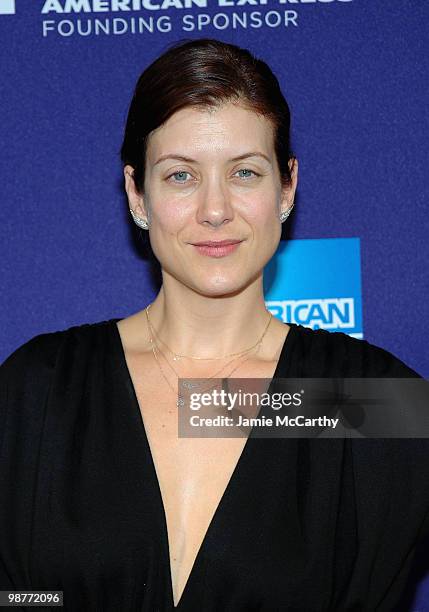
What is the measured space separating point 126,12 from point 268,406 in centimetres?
91

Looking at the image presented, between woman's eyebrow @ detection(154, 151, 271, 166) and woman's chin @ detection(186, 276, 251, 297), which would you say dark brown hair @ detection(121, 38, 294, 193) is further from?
woman's chin @ detection(186, 276, 251, 297)

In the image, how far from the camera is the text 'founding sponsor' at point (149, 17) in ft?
6.15

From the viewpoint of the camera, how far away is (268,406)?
5.07 ft

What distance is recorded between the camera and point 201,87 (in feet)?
4.78

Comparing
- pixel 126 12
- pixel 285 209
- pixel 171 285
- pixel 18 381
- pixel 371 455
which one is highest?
pixel 126 12

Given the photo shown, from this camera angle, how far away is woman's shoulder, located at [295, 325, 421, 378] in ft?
5.15

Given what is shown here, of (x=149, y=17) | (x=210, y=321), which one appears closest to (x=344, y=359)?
(x=210, y=321)

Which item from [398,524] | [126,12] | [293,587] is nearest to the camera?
[293,587]

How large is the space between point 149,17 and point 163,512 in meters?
1.05

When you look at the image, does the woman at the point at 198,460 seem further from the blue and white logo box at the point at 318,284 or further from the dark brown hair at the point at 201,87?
the blue and white logo box at the point at 318,284

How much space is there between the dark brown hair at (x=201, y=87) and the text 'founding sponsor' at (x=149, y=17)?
1.28 feet

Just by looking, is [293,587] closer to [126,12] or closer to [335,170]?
[335,170]

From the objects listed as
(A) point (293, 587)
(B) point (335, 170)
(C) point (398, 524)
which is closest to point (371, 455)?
(C) point (398, 524)

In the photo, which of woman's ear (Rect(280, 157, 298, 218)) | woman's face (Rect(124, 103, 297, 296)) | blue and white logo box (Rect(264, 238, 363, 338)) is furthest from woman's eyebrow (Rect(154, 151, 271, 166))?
blue and white logo box (Rect(264, 238, 363, 338))
